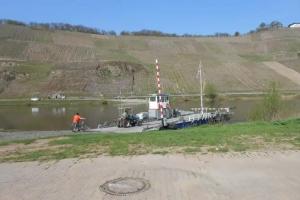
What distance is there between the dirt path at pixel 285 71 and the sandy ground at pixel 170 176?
116 metres

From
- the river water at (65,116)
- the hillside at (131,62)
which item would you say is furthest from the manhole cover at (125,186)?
the hillside at (131,62)

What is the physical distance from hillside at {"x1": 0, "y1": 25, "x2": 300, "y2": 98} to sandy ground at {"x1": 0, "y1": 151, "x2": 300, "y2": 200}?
10412 centimetres

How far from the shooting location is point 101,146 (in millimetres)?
16000

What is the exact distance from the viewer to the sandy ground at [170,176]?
31.6 ft

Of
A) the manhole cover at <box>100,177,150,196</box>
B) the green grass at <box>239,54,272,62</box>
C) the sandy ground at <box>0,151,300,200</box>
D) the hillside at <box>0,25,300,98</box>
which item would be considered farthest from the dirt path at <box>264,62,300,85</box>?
the manhole cover at <box>100,177,150,196</box>

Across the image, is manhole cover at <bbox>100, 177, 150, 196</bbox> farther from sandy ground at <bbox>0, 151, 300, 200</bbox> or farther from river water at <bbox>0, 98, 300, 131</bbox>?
river water at <bbox>0, 98, 300, 131</bbox>

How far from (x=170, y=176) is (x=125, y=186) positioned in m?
1.38

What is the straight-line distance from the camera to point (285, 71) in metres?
134

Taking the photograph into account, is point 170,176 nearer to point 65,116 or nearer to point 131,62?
point 65,116

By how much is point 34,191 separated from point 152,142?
646 cm

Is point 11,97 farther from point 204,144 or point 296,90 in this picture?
point 204,144

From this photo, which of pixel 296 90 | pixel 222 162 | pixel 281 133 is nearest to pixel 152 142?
pixel 222 162

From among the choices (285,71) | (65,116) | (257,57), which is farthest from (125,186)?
(257,57)

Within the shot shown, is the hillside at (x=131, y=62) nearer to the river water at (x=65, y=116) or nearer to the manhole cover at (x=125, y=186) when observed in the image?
the river water at (x=65, y=116)
